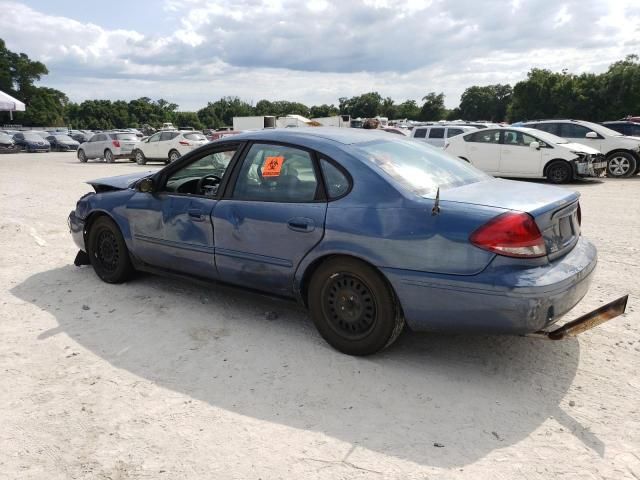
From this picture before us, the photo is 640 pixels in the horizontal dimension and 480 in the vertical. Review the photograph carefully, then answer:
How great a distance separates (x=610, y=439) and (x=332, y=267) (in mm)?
1841

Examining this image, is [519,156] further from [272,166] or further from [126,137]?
[126,137]

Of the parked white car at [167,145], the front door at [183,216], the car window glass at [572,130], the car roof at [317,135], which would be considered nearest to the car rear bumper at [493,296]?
the car roof at [317,135]

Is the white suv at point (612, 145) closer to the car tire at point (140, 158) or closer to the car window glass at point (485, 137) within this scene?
the car window glass at point (485, 137)

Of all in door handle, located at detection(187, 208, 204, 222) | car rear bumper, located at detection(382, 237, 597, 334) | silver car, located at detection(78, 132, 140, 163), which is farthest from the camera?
silver car, located at detection(78, 132, 140, 163)

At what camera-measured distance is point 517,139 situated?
13.9 m

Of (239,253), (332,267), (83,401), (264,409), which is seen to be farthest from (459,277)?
(83,401)

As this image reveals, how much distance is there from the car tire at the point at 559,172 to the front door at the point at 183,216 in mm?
11086

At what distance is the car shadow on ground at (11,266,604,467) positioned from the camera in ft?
9.34

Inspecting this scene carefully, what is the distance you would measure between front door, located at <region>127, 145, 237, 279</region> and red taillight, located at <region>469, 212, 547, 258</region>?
213 centimetres

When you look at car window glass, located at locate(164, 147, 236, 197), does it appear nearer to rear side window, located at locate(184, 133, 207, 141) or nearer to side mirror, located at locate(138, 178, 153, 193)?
side mirror, located at locate(138, 178, 153, 193)

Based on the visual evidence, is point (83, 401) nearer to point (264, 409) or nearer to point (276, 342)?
point (264, 409)

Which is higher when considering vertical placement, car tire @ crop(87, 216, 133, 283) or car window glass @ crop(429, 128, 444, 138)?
car window glass @ crop(429, 128, 444, 138)

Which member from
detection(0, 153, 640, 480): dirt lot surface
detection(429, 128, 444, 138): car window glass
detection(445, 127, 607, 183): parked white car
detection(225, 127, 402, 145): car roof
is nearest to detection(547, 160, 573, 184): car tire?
detection(445, 127, 607, 183): parked white car

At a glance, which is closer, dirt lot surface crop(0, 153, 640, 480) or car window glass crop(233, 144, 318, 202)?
dirt lot surface crop(0, 153, 640, 480)
